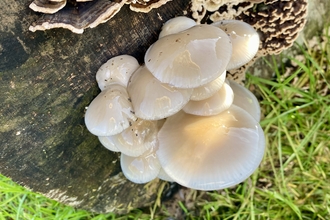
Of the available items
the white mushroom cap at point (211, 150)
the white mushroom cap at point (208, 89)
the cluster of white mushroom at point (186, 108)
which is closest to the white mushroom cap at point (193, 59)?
the cluster of white mushroom at point (186, 108)

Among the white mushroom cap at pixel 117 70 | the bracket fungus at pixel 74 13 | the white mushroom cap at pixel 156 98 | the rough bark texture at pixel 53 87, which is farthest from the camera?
the white mushroom cap at pixel 117 70

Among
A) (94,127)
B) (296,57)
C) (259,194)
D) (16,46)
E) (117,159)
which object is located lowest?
(259,194)

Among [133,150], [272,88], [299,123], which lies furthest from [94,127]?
[299,123]

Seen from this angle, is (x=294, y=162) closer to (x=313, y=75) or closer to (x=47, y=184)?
(x=313, y=75)

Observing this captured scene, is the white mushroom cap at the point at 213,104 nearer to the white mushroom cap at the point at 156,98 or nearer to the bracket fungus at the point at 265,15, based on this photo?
the white mushroom cap at the point at 156,98

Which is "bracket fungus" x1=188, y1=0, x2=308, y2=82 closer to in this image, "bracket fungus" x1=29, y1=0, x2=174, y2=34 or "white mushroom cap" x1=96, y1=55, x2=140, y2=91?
"white mushroom cap" x1=96, y1=55, x2=140, y2=91

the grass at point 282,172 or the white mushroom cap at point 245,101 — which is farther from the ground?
the white mushroom cap at point 245,101
